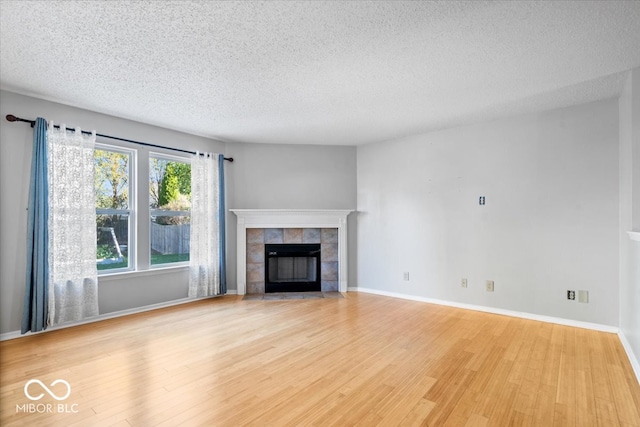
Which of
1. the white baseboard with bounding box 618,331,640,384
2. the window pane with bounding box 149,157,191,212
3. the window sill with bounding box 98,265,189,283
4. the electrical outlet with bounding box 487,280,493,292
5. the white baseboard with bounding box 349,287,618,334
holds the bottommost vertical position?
the white baseboard with bounding box 349,287,618,334

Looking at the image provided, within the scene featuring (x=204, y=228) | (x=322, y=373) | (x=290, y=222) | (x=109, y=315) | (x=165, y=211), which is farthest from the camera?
(x=290, y=222)

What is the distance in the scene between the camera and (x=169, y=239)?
15.2 ft

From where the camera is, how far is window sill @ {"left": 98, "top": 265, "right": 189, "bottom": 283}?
388 centimetres

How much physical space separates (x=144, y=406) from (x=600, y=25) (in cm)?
386

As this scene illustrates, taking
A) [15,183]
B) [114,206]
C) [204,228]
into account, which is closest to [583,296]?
[204,228]

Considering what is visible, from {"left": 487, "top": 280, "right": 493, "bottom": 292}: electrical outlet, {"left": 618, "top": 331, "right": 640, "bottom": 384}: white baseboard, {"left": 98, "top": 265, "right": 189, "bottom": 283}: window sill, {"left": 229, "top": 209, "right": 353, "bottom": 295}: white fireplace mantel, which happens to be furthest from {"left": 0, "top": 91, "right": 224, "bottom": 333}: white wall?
{"left": 618, "top": 331, "right": 640, "bottom": 384}: white baseboard

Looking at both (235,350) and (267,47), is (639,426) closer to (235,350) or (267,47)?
A: (235,350)

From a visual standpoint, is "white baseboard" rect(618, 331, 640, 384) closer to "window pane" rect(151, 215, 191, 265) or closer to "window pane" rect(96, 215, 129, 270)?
"window pane" rect(151, 215, 191, 265)

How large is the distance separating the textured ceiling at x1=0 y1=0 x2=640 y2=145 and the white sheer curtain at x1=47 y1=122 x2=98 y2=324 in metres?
0.47

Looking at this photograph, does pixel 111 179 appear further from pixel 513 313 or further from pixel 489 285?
pixel 513 313

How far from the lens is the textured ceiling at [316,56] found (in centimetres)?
202

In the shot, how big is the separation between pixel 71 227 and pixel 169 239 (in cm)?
127

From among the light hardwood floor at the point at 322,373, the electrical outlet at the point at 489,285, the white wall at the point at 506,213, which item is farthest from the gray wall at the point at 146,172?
the electrical outlet at the point at 489,285

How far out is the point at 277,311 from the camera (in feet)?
13.7
